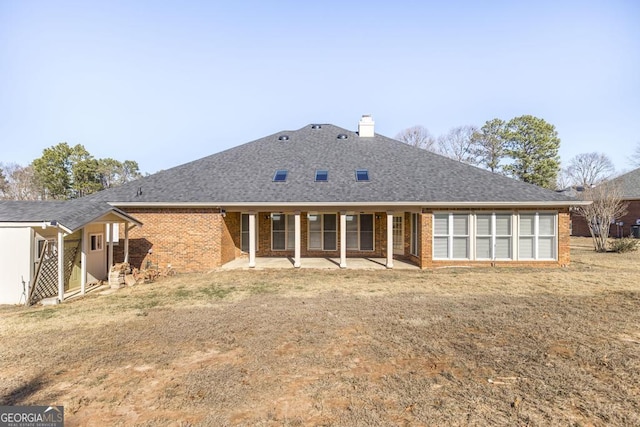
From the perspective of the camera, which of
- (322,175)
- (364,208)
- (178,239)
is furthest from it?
(322,175)

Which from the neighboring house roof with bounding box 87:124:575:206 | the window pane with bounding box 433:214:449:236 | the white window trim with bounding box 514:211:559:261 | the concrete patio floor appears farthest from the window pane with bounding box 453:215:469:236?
the concrete patio floor

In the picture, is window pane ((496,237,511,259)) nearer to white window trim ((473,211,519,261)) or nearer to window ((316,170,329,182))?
white window trim ((473,211,519,261))

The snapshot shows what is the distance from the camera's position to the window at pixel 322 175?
1365 cm

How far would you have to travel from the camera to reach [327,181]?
13.5 metres

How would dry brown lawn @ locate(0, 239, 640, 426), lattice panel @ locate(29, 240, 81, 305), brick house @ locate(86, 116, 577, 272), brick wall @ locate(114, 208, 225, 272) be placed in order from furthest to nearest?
brick wall @ locate(114, 208, 225, 272) → brick house @ locate(86, 116, 577, 272) → lattice panel @ locate(29, 240, 81, 305) → dry brown lawn @ locate(0, 239, 640, 426)

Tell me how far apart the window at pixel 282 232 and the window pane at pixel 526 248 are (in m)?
9.70

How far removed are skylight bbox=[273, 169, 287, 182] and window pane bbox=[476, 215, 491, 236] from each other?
8.26 meters

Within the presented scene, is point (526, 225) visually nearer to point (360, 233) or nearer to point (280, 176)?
point (360, 233)

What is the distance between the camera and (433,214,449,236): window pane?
39.9 feet

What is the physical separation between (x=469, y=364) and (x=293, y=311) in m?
3.79

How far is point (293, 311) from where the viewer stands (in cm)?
700

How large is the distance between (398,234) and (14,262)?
13.9 metres

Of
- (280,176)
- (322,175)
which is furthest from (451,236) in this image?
(280,176)

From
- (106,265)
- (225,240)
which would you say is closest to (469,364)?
(225,240)
